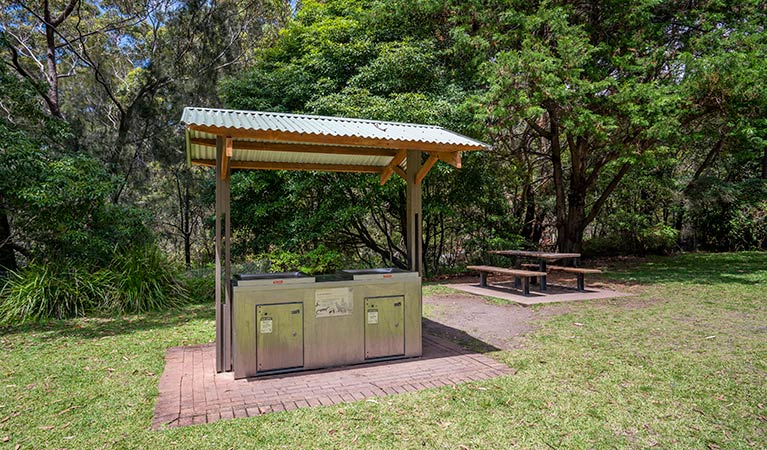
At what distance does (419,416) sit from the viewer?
3.26 meters

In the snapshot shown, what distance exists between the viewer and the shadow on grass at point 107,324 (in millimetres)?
6129

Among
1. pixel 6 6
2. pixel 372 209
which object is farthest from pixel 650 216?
pixel 6 6

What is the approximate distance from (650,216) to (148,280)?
16.3 meters

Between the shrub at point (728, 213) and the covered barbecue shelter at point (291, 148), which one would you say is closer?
the covered barbecue shelter at point (291, 148)

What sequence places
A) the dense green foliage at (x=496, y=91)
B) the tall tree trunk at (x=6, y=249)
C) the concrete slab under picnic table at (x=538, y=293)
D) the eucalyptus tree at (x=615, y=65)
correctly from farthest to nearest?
the dense green foliage at (x=496, y=91)
the eucalyptus tree at (x=615, y=65)
the tall tree trunk at (x=6, y=249)
the concrete slab under picnic table at (x=538, y=293)

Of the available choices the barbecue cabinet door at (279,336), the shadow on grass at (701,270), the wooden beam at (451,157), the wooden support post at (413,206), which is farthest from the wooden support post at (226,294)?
the shadow on grass at (701,270)

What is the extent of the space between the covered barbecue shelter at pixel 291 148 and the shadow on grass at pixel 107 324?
7.89 ft

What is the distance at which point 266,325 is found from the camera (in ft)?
13.9

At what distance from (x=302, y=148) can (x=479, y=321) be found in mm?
3479

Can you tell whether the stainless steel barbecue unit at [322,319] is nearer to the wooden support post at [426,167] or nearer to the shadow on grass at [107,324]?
the wooden support post at [426,167]

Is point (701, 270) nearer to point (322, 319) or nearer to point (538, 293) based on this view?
point (538, 293)

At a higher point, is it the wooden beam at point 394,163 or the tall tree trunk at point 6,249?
the wooden beam at point 394,163

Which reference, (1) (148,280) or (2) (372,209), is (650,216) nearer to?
(2) (372,209)

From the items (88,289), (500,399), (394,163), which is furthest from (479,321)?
(88,289)
